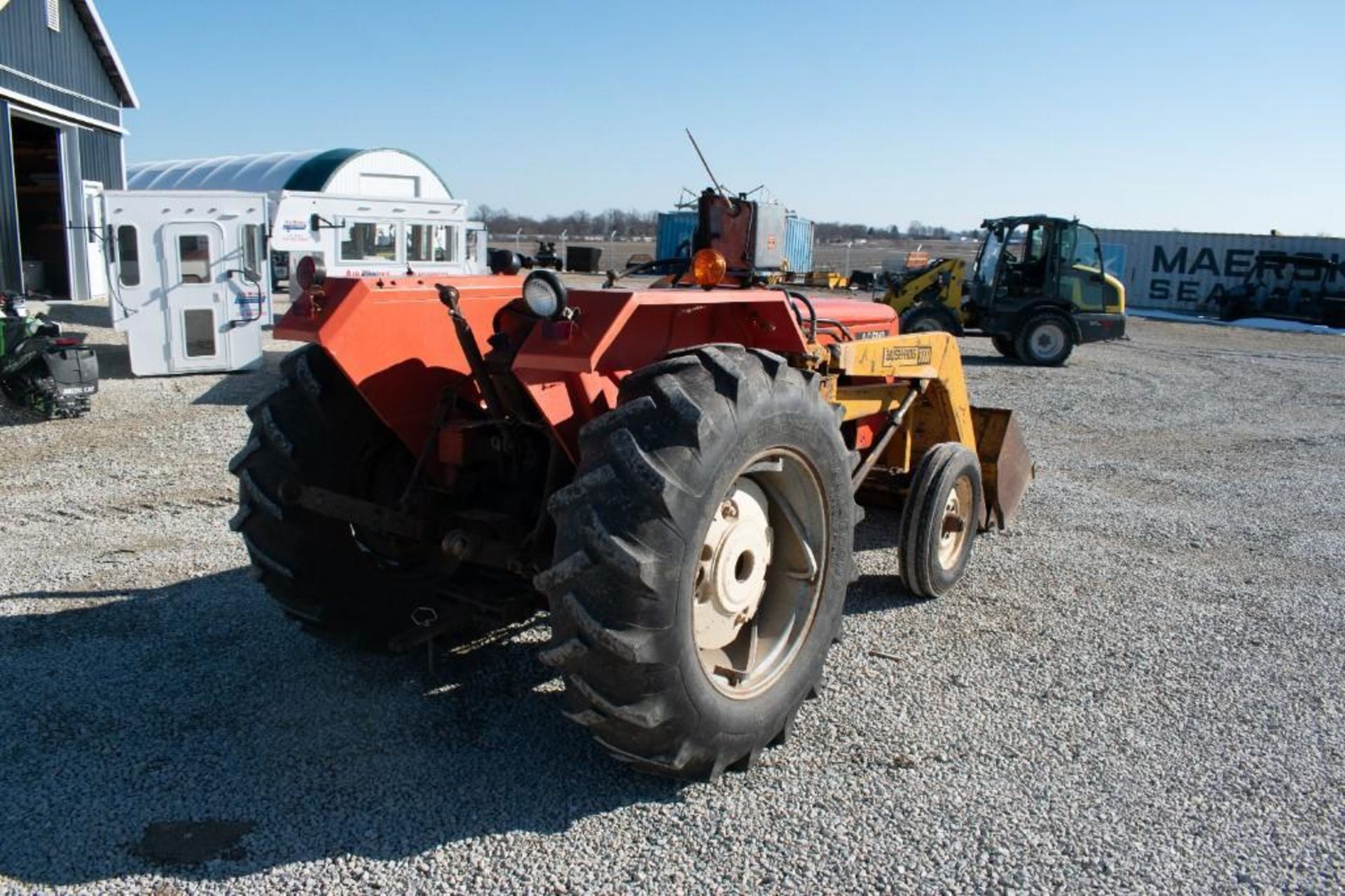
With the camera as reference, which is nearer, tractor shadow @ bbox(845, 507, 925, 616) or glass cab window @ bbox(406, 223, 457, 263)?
tractor shadow @ bbox(845, 507, 925, 616)

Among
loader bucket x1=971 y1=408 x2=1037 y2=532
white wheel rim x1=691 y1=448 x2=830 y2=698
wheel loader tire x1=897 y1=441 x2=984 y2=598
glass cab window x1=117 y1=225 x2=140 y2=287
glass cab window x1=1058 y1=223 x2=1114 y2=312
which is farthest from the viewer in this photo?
glass cab window x1=1058 y1=223 x2=1114 y2=312

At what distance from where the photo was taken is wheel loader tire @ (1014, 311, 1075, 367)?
55.2ft

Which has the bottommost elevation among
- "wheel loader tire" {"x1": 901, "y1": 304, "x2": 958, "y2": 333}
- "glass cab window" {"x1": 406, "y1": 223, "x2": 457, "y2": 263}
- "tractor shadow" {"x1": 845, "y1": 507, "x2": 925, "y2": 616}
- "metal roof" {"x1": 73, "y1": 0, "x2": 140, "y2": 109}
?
"tractor shadow" {"x1": 845, "y1": 507, "x2": 925, "y2": 616}

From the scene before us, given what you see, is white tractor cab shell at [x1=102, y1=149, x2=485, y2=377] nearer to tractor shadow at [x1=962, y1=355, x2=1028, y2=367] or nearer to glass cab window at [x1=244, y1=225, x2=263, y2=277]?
glass cab window at [x1=244, y1=225, x2=263, y2=277]

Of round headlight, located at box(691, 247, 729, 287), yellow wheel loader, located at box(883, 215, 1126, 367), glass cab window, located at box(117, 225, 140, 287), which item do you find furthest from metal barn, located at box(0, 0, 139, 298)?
round headlight, located at box(691, 247, 729, 287)

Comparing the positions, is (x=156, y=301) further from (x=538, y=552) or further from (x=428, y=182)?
(x=428, y=182)

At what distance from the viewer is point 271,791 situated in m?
3.27

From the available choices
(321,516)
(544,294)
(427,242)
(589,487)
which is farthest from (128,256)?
(589,487)

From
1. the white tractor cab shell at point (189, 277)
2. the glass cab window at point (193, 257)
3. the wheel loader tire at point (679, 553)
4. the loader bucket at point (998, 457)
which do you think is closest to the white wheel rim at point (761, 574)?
the wheel loader tire at point (679, 553)

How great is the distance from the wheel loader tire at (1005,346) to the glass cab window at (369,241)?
11026 millimetres

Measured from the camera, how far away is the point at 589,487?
9.29 ft

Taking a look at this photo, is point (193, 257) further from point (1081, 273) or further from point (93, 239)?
point (1081, 273)

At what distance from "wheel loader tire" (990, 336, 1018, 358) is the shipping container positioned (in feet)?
44.0

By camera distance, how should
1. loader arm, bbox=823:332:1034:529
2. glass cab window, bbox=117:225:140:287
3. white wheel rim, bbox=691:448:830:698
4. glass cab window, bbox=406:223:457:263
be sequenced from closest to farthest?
1. white wheel rim, bbox=691:448:830:698
2. loader arm, bbox=823:332:1034:529
3. glass cab window, bbox=117:225:140:287
4. glass cab window, bbox=406:223:457:263
